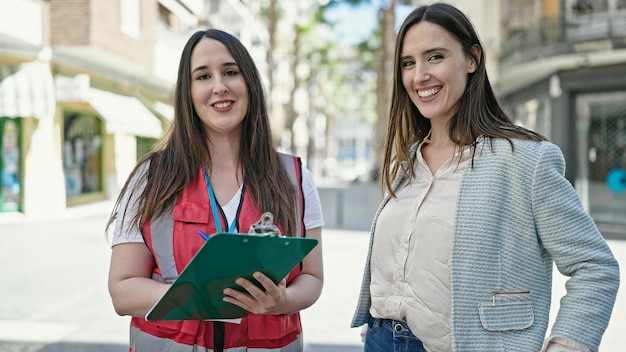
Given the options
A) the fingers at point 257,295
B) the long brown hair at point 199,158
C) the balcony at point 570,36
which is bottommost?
the fingers at point 257,295

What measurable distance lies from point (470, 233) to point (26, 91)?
15.5 m

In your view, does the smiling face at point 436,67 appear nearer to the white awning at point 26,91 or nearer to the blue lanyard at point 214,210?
the blue lanyard at point 214,210

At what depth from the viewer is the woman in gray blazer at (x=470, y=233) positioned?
1913 millimetres

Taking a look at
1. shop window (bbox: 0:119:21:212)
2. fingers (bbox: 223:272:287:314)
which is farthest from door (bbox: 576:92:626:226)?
fingers (bbox: 223:272:287:314)

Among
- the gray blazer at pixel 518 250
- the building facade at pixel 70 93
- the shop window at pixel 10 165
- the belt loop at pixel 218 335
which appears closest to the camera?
the gray blazer at pixel 518 250

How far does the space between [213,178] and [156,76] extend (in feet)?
69.4

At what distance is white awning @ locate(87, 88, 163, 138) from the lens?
19.0 metres

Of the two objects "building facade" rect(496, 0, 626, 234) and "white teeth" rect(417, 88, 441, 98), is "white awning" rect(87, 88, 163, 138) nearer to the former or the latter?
"building facade" rect(496, 0, 626, 234)

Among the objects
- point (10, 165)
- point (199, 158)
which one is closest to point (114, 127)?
point (10, 165)

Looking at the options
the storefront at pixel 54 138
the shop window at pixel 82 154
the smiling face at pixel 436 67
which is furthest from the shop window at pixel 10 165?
the smiling face at pixel 436 67

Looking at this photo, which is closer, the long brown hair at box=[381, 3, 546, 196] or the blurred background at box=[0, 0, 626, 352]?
the long brown hair at box=[381, 3, 546, 196]

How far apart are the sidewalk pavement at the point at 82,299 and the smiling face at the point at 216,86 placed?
3627mm

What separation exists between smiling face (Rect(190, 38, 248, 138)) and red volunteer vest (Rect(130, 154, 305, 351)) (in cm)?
28

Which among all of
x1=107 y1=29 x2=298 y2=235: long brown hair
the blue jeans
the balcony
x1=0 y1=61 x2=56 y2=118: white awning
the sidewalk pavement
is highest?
the balcony
